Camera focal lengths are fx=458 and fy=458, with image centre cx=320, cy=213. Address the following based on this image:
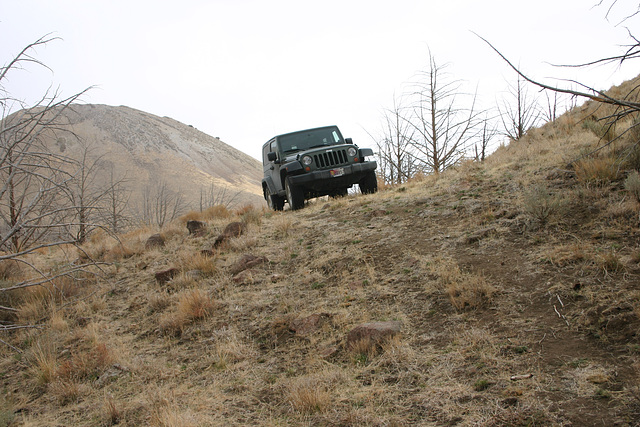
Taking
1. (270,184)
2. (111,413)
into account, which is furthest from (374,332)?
(270,184)

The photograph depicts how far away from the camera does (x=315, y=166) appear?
409 inches

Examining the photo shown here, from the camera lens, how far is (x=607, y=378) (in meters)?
3.09

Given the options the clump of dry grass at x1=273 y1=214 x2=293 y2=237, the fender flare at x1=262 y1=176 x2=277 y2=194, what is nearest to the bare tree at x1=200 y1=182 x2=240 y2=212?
the fender flare at x1=262 y1=176 x2=277 y2=194

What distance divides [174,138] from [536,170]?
80916mm

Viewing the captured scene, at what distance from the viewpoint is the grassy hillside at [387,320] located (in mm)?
3418

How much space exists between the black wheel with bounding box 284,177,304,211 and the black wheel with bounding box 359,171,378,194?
1.69 metres

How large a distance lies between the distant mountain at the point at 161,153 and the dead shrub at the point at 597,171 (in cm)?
5323

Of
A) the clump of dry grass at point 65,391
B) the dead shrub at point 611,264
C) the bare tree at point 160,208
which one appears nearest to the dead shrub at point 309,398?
the clump of dry grass at point 65,391

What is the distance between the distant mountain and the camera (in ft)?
216

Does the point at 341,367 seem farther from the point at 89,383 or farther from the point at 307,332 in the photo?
the point at 89,383

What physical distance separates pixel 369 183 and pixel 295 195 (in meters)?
1.97

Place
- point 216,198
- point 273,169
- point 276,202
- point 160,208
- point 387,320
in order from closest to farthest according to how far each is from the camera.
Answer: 1. point 387,320
2. point 273,169
3. point 276,202
4. point 160,208
5. point 216,198

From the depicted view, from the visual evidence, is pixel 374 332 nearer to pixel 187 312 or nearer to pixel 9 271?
pixel 187 312

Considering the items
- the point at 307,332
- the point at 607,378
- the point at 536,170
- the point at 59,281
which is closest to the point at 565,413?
the point at 607,378
